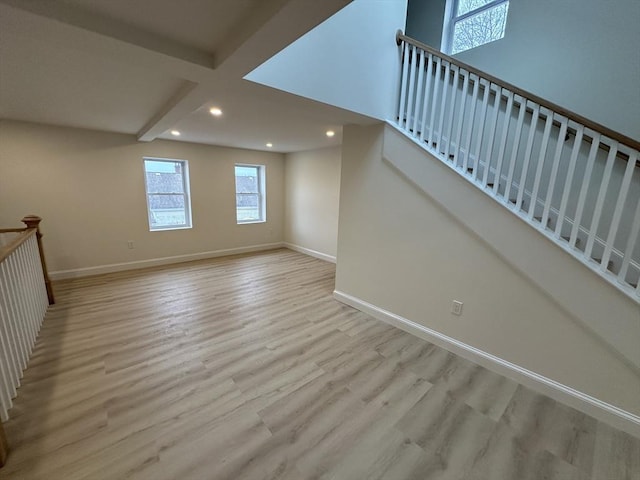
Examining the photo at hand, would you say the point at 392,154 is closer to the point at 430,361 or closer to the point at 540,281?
the point at 540,281

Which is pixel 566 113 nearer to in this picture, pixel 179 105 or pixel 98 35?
pixel 98 35

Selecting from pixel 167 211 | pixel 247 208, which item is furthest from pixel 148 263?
pixel 247 208

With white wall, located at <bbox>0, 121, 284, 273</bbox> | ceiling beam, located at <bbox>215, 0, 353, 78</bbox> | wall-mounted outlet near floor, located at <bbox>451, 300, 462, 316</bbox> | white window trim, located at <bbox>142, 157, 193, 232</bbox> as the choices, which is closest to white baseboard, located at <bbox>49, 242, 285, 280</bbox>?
white wall, located at <bbox>0, 121, 284, 273</bbox>

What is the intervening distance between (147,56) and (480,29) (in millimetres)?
3769

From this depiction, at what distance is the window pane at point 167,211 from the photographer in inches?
187

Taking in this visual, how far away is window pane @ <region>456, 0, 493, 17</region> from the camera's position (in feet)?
10.6

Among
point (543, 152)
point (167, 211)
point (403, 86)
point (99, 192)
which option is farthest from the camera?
point (167, 211)

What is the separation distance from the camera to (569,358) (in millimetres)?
1844

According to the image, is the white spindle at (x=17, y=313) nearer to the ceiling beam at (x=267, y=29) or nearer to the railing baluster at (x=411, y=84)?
the ceiling beam at (x=267, y=29)

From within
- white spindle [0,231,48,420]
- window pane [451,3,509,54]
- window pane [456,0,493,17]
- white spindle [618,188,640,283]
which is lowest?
white spindle [0,231,48,420]

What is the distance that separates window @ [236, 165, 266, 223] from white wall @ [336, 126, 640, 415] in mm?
3308

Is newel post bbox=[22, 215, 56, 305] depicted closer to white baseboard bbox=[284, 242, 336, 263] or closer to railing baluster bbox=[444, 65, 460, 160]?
white baseboard bbox=[284, 242, 336, 263]

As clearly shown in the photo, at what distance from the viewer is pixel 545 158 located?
242 cm

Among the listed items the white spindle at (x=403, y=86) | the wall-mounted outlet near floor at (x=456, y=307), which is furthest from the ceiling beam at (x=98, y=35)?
the wall-mounted outlet near floor at (x=456, y=307)
